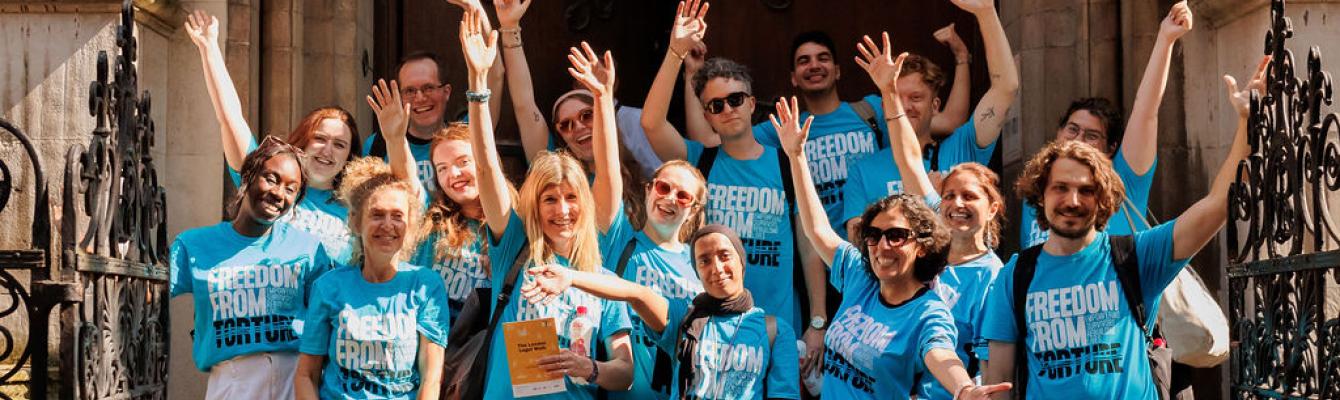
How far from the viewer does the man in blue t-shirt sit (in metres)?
4.88

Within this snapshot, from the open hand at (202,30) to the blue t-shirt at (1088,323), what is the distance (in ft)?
9.96

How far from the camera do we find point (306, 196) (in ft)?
20.2

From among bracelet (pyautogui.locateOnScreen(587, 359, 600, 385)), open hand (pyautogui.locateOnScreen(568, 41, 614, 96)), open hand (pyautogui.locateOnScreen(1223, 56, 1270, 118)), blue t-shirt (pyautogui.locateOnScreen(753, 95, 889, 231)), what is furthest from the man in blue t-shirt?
blue t-shirt (pyautogui.locateOnScreen(753, 95, 889, 231))

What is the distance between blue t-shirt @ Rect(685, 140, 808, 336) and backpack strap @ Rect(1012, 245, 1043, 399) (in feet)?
4.36

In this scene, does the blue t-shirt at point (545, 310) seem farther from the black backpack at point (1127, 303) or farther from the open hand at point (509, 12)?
the black backpack at point (1127, 303)

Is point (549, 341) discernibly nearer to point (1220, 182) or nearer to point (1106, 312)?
point (1106, 312)

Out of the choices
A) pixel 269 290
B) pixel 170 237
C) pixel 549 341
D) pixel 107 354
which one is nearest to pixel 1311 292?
pixel 549 341

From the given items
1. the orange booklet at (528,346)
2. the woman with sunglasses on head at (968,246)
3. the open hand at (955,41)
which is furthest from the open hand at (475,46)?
the open hand at (955,41)

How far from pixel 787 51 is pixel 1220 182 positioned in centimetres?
344

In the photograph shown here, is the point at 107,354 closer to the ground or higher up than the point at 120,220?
closer to the ground

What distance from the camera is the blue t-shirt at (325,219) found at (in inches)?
233

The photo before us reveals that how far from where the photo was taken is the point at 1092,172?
498cm

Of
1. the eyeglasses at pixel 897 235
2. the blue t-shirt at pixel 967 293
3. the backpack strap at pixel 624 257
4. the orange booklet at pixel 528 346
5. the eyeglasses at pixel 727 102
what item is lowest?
the orange booklet at pixel 528 346

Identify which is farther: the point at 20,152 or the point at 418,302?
the point at 20,152
